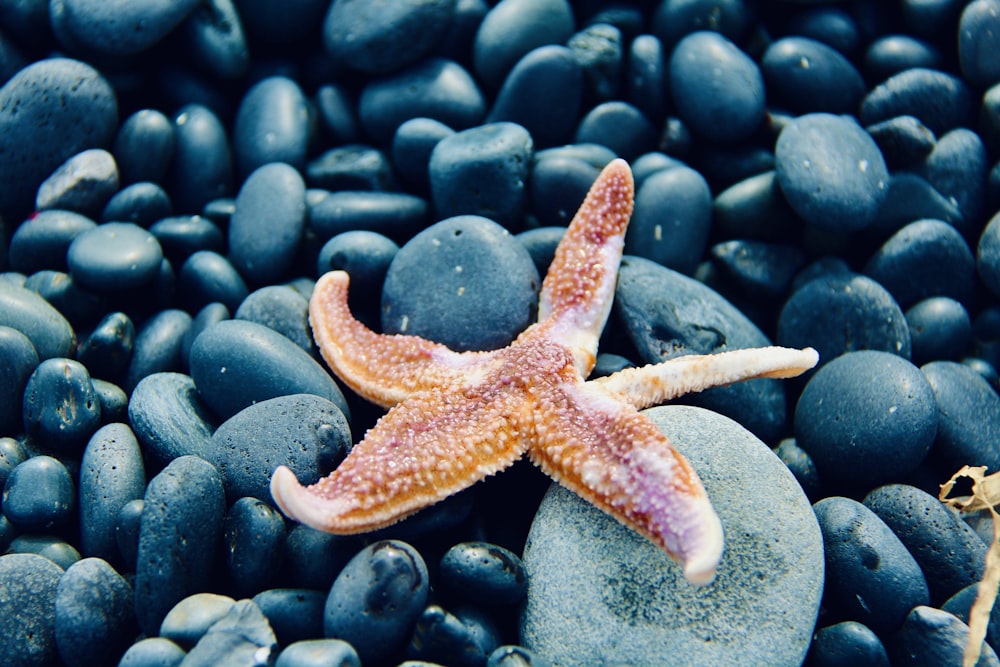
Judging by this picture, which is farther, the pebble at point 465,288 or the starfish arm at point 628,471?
the pebble at point 465,288

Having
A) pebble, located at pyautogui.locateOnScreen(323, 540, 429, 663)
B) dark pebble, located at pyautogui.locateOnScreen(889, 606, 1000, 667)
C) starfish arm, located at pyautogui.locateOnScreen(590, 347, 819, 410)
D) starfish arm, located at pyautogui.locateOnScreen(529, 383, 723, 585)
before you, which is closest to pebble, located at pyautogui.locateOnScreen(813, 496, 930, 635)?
dark pebble, located at pyautogui.locateOnScreen(889, 606, 1000, 667)

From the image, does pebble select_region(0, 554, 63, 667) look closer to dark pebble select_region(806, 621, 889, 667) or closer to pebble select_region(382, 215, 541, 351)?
pebble select_region(382, 215, 541, 351)

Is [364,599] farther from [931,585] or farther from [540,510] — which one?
[931,585]

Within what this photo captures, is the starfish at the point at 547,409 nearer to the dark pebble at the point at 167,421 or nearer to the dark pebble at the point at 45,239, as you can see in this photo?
the dark pebble at the point at 167,421

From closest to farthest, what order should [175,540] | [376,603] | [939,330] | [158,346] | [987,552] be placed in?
[376,603] < [175,540] < [987,552] < [158,346] < [939,330]

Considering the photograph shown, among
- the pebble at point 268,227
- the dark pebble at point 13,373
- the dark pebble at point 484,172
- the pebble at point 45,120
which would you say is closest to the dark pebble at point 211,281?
the pebble at point 268,227

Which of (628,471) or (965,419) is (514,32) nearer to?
(628,471)

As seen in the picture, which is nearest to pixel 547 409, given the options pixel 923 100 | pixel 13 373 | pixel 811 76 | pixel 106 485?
pixel 106 485
